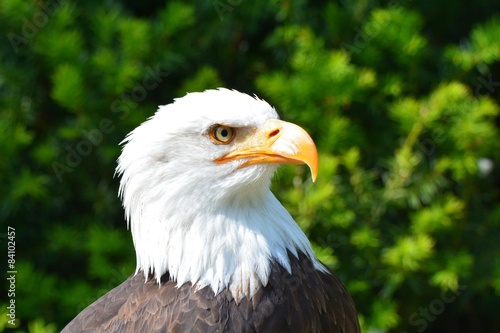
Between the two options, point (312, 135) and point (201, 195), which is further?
point (312, 135)

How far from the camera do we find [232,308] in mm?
2369

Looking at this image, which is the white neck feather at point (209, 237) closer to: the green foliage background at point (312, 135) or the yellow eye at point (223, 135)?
the yellow eye at point (223, 135)

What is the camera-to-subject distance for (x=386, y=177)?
4.13 m

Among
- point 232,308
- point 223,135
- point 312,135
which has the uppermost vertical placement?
point 223,135

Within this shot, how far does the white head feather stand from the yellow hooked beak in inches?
1.0

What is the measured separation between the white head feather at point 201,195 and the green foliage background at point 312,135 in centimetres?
140

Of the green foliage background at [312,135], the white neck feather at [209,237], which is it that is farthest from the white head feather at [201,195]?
the green foliage background at [312,135]

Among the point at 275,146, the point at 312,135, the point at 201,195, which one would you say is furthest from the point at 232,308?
the point at 312,135

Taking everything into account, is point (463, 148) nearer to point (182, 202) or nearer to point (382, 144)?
point (382, 144)

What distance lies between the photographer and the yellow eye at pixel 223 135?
7.83ft

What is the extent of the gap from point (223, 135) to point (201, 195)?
192 mm

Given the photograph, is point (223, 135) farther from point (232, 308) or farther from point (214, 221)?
point (232, 308)

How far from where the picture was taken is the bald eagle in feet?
7.74

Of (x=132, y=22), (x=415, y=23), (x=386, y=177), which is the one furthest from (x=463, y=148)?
(x=132, y=22)
